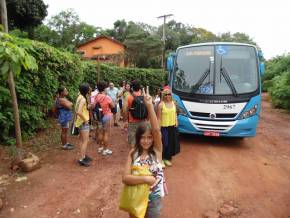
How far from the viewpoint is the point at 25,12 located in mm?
22422

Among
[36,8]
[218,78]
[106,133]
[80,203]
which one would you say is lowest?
[80,203]

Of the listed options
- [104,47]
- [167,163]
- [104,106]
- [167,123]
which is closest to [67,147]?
[104,106]

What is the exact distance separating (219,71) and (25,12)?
18.2m

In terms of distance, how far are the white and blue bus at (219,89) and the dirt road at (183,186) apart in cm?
70

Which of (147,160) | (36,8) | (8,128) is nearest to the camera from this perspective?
(147,160)

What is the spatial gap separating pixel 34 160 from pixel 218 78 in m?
5.15

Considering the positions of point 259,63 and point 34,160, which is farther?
point 259,63

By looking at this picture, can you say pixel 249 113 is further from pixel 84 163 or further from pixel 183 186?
pixel 84 163

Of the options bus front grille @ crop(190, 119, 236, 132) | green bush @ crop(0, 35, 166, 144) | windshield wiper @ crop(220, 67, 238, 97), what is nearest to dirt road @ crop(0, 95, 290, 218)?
bus front grille @ crop(190, 119, 236, 132)

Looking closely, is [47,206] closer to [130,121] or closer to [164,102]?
[130,121]

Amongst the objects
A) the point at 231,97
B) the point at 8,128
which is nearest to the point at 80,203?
the point at 8,128

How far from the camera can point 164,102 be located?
693cm

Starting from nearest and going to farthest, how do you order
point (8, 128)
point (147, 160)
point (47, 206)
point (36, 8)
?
point (147, 160) → point (47, 206) → point (8, 128) → point (36, 8)

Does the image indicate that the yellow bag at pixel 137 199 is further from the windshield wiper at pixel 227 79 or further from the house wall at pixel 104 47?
the house wall at pixel 104 47
